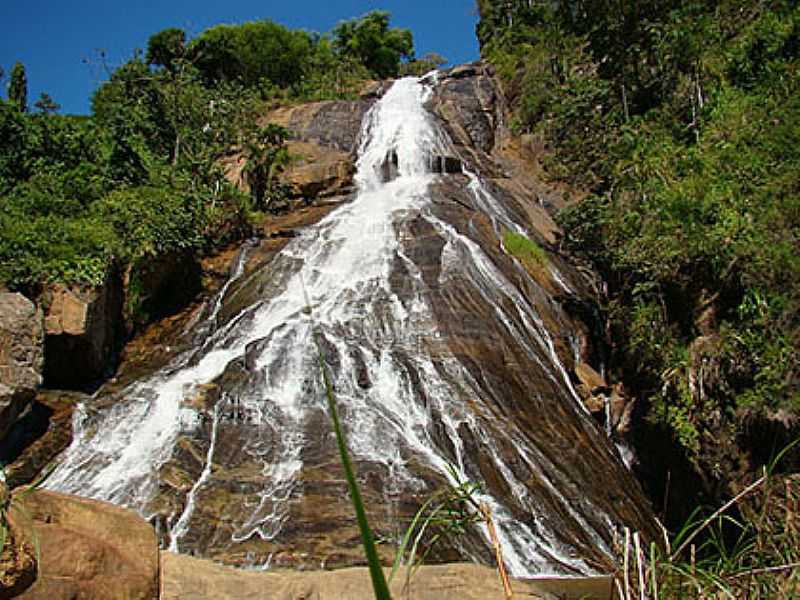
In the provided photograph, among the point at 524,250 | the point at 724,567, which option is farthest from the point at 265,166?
the point at 724,567

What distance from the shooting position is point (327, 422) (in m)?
9.37

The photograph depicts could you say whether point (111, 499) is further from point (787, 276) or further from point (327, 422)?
point (787, 276)

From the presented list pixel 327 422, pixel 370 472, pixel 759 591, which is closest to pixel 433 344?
pixel 327 422

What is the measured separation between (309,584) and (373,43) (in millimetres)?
40368

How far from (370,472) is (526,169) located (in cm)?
1796

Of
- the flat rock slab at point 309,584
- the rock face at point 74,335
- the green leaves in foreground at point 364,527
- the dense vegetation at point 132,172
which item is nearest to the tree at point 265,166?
the dense vegetation at point 132,172

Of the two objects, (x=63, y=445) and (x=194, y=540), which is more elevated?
(x=63, y=445)

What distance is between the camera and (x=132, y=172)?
18.3m

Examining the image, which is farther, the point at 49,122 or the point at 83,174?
the point at 49,122

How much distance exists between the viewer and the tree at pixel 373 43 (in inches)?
1560

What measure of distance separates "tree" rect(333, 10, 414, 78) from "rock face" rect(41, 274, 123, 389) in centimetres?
3067

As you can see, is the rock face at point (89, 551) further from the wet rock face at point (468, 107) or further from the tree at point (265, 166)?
the wet rock face at point (468, 107)

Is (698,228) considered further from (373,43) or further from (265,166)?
(373,43)

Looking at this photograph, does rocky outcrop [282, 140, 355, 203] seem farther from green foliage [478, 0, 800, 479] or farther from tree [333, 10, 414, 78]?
tree [333, 10, 414, 78]
